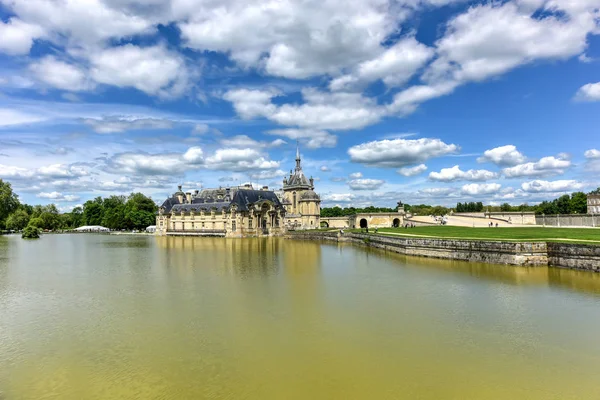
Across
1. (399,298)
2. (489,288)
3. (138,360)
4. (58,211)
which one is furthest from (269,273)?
(58,211)

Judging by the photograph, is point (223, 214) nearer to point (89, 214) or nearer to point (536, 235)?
point (536, 235)

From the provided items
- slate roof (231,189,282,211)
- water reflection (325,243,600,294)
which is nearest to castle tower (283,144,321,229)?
slate roof (231,189,282,211)

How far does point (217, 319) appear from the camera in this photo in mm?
12555

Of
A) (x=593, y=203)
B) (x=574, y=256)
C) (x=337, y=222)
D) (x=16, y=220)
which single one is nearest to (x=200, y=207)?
(x=337, y=222)

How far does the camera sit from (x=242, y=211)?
58750mm

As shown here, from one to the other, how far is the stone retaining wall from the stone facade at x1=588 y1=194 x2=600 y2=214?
176ft

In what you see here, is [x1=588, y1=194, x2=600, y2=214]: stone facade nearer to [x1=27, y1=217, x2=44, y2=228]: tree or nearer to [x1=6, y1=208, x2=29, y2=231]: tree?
[x1=27, y1=217, x2=44, y2=228]: tree

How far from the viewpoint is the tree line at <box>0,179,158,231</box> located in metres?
76.6

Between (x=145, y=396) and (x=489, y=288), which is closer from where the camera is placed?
(x=145, y=396)

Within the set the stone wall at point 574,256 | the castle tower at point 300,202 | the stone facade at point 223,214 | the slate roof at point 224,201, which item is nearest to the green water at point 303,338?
the stone wall at point 574,256

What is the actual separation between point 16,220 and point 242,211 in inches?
2193

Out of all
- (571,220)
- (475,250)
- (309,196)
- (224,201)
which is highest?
(309,196)

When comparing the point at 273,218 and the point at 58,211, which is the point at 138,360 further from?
the point at 58,211

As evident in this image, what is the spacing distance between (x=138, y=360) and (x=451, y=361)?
24.7 feet
